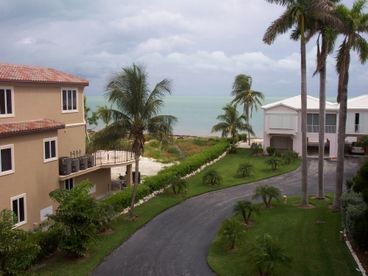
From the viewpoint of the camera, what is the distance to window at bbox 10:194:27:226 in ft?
69.3

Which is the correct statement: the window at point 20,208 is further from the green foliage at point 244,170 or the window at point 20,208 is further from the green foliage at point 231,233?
the green foliage at point 244,170

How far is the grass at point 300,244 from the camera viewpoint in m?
15.9

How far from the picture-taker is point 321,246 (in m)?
18.2

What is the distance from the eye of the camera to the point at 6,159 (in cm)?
2045

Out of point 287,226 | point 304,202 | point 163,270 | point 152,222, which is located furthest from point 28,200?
point 304,202

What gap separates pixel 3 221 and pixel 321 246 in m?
13.0

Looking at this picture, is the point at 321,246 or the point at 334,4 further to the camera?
the point at 334,4

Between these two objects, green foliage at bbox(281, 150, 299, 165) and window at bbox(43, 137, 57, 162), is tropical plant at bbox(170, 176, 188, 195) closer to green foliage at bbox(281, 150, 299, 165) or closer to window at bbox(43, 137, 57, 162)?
window at bbox(43, 137, 57, 162)

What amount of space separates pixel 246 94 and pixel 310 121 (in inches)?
428

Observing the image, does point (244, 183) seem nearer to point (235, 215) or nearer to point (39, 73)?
point (235, 215)

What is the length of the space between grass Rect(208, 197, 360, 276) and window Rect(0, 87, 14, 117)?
40.5ft

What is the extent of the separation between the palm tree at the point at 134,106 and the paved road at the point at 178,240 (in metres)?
3.10

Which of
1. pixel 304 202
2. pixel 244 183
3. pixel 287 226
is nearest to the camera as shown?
pixel 287 226

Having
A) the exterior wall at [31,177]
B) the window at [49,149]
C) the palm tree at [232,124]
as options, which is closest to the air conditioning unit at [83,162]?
the exterior wall at [31,177]
